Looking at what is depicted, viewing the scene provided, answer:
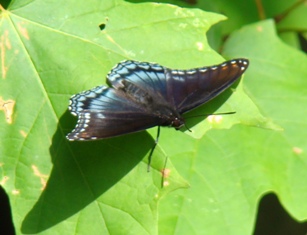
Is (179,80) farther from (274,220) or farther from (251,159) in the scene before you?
(274,220)

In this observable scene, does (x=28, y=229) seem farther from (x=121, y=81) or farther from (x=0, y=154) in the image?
(x=121, y=81)

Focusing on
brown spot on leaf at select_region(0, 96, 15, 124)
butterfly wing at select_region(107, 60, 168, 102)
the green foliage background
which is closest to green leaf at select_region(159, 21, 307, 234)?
the green foliage background

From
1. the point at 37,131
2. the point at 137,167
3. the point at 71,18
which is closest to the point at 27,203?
the point at 37,131

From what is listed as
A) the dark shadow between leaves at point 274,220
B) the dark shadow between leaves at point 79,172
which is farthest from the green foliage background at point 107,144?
the dark shadow between leaves at point 274,220

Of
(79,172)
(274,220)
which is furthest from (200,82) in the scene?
(274,220)

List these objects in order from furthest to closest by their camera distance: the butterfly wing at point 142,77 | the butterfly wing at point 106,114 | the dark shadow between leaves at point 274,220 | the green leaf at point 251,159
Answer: the dark shadow between leaves at point 274,220 < the green leaf at point 251,159 < the butterfly wing at point 142,77 < the butterfly wing at point 106,114

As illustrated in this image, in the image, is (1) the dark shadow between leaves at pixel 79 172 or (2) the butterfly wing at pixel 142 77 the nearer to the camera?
(1) the dark shadow between leaves at pixel 79 172

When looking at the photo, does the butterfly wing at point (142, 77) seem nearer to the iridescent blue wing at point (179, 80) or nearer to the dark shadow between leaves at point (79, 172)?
the iridescent blue wing at point (179, 80)

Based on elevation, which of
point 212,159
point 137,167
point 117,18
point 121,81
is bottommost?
point 212,159

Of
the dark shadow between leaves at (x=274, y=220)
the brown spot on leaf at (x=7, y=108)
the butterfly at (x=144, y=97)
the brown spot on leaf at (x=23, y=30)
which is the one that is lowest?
the dark shadow between leaves at (x=274, y=220)
